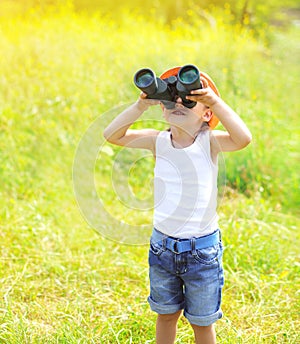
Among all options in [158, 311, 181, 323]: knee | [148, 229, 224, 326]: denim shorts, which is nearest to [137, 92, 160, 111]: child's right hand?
[148, 229, 224, 326]: denim shorts

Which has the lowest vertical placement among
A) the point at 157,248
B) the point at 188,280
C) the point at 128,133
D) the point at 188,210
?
the point at 188,280

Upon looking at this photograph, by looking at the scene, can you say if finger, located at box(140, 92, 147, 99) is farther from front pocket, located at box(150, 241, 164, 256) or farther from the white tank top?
front pocket, located at box(150, 241, 164, 256)

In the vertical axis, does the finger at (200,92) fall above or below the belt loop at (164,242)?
above

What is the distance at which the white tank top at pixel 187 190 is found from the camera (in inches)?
75.2

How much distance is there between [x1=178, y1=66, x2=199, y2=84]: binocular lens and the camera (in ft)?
5.60

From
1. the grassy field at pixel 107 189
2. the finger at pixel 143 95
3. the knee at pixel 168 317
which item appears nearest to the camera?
the finger at pixel 143 95

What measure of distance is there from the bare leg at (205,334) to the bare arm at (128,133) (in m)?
0.71

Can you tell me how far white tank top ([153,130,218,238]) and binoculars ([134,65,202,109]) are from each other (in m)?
0.18

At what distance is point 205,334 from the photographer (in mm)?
2012

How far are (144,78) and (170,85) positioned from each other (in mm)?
108

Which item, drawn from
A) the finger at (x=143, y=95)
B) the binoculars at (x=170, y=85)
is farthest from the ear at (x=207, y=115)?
the finger at (x=143, y=95)

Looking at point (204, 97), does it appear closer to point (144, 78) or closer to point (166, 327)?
point (144, 78)

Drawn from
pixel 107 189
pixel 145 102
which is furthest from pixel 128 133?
pixel 107 189

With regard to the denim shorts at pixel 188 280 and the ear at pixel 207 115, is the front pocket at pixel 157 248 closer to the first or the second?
the denim shorts at pixel 188 280
